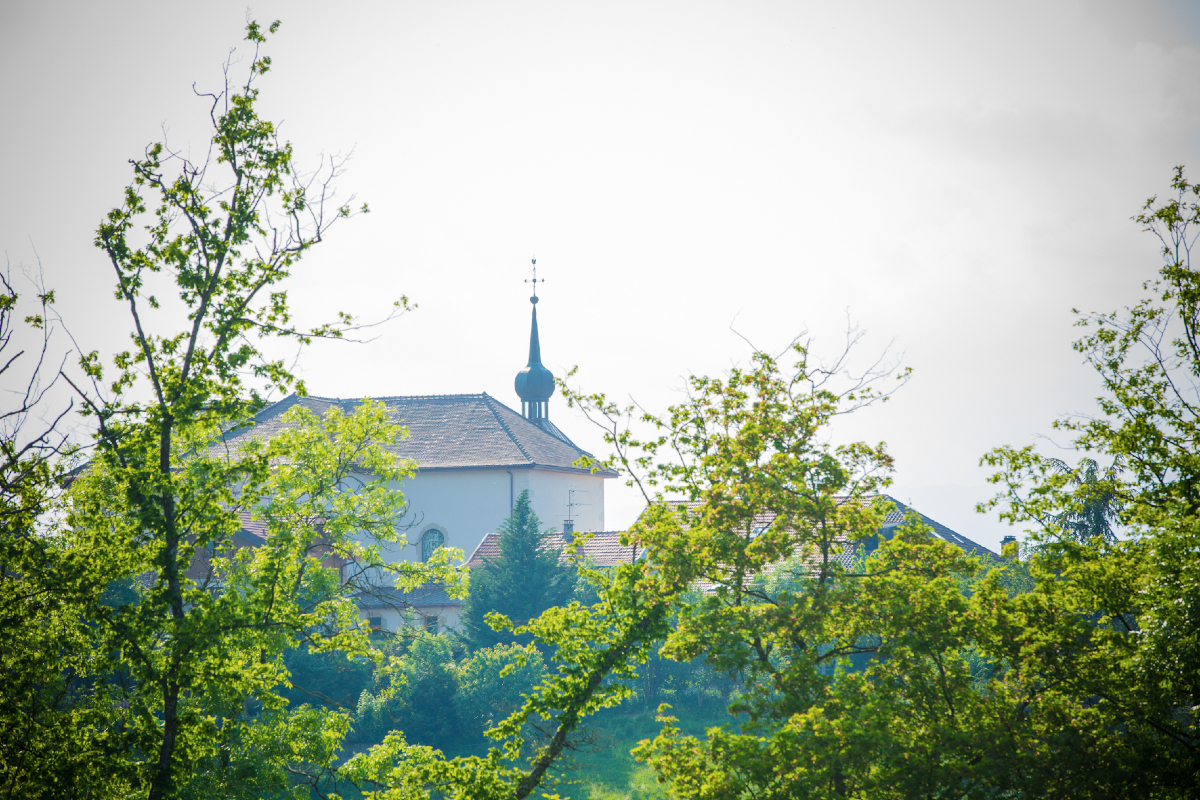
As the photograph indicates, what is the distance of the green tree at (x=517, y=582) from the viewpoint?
2891 centimetres

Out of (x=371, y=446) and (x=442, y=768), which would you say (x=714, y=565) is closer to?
(x=442, y=768)

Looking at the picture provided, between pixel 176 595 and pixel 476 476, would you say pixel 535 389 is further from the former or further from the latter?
pixel 176 595

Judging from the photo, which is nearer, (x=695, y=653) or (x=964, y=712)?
(x=964, y=712)

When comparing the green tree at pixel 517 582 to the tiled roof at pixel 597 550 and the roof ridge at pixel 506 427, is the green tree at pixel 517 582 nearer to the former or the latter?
the tiled roof at pixel 597 550

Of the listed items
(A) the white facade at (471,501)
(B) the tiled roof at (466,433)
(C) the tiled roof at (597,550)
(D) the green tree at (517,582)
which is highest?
(B) the tiled roof at (466,433)

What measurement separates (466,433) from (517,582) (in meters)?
15.2

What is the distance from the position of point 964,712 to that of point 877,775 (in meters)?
1.05

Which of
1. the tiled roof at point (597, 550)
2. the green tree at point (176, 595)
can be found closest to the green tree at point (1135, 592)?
the green tree at point (176, 595)

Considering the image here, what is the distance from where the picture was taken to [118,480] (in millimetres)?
10555

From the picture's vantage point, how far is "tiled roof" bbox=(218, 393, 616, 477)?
41.2m

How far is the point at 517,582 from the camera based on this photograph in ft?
95.4

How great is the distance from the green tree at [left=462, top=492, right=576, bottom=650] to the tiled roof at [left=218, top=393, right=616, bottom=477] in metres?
10.6

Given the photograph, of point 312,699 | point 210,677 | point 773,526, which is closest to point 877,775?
point 773,526

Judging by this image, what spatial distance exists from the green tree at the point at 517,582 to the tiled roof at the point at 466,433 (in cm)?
1063
